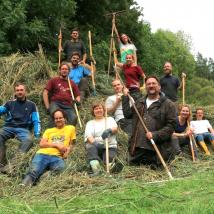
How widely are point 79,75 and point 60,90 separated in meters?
1.37

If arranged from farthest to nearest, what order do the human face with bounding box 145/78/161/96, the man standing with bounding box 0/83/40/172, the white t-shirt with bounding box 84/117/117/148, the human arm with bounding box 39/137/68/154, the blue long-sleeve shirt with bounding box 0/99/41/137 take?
the blue long-sleeve shirt with bounding box 0/99/41/137
the man standing with bounding box 0/83/40/172
the white t-shirt with bounding box 84/117/117/148
the human arm with bounding box 39/137/68/154
the human face with bounding box 145/78/161/96

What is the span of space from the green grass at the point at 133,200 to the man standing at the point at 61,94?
328cm

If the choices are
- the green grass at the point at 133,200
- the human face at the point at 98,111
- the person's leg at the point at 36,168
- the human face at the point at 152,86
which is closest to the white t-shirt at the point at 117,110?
the human face at the point at 98,111

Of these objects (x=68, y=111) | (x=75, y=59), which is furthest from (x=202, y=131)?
(x=75, y=59)

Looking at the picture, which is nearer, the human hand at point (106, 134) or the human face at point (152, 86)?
the human face at point (152, 86)

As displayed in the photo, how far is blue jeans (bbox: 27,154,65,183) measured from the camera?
284 inches

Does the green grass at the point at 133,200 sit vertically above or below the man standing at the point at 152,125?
below

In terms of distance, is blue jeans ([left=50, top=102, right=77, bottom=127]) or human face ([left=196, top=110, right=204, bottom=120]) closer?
blue jeans ([left=50, top=102, right=77, bottom=127])

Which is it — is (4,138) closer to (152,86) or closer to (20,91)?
(20,91)

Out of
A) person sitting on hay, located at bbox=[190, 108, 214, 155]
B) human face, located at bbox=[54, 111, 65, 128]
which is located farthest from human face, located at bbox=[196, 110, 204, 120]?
human face, located at bbox=[54, 111, 65, 128]

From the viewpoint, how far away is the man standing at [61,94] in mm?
9375

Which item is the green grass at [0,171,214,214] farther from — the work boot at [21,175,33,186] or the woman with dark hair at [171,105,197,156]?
the woman with dark hair at [171,105,197,156]

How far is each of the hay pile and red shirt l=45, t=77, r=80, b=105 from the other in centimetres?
53

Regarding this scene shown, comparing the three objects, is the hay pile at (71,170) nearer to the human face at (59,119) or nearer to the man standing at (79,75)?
the man standing at (79,75)
